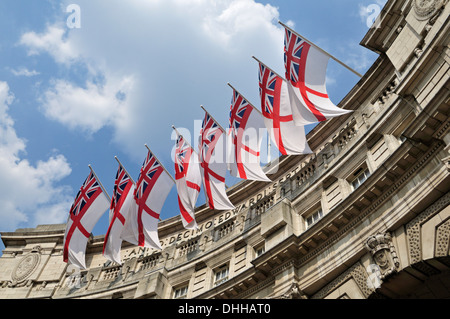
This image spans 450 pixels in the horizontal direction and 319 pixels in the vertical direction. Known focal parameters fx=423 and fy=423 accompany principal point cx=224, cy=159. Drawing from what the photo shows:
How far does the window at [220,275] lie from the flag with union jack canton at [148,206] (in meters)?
3.33

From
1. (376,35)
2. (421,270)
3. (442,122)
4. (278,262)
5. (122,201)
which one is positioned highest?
(376,35)

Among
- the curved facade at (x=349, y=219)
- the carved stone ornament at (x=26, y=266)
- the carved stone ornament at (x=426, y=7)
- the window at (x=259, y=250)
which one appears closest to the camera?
the curved facade at (x=349, y=219)

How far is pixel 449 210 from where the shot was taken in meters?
12.6

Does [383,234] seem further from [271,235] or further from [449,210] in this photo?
[271,235]

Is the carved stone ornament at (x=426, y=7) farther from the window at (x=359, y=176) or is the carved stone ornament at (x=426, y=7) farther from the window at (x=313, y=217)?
the window at (x=313, y=217)

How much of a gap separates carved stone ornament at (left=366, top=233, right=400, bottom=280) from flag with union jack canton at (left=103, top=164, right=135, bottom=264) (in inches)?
558

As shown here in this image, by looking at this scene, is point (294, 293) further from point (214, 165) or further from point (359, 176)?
point (214, 165)

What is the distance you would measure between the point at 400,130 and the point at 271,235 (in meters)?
7.17

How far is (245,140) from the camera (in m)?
20.9

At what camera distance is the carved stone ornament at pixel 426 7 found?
53.9 feet

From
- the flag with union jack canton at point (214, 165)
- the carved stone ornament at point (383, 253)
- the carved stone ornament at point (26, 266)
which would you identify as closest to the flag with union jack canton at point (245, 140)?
the flag with union jack canton at point (214, 165)

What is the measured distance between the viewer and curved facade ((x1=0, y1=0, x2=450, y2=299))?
13.5 metres

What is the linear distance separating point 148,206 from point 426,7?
1613cm
